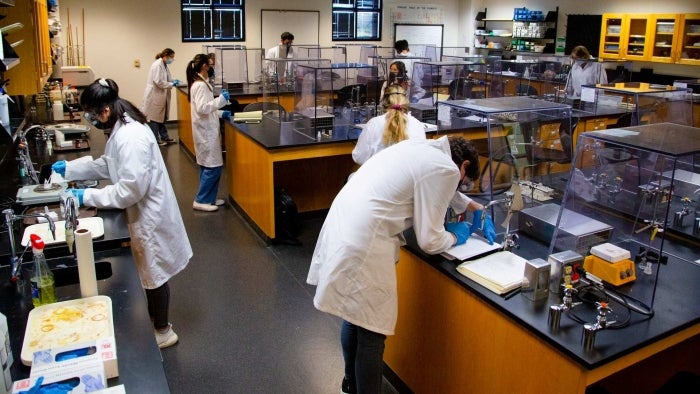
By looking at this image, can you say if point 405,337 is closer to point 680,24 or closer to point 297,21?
point 680,24

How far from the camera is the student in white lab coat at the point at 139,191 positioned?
236 centimetres

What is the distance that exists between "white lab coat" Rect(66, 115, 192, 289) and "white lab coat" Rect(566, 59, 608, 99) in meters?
4.98

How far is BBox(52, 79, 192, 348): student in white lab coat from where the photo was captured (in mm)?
2357

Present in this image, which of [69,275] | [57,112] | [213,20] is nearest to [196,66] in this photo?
[57,112]

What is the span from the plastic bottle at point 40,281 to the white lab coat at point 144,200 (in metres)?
0.67

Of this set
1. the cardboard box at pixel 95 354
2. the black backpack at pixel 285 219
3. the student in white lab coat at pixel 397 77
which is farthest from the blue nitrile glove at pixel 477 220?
the student in white lab coat at pixel 397 77

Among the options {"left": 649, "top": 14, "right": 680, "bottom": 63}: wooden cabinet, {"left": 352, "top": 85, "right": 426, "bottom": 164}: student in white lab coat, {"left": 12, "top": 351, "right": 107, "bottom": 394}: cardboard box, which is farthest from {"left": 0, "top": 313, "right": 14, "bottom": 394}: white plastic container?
{"left": 649, "top": 14, "right": 680, "bottom": 63}: wooden cabinet

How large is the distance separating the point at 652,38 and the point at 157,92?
22.1ft

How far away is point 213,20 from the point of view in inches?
344

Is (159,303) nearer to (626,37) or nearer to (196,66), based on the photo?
(196,66)

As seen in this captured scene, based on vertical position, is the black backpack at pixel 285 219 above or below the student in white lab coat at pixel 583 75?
below

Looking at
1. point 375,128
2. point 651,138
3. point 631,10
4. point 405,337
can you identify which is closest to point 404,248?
point 405,337

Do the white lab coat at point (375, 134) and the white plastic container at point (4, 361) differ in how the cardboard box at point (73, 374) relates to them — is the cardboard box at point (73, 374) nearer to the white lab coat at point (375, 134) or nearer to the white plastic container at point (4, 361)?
the white plastic container at point (4, 361)

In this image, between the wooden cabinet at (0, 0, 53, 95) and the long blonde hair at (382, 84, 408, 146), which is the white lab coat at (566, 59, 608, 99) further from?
the wooden cabinet at (0, 0, 53, 95)
